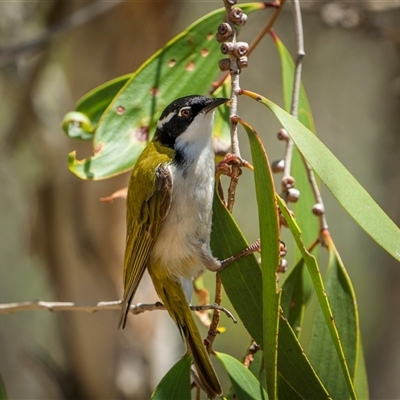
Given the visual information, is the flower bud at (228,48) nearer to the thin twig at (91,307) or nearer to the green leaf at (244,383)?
the thin twig at (91,307)

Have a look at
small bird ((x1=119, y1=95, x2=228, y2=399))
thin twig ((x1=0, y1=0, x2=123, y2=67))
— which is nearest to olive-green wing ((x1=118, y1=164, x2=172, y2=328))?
small bird ((x1=119, y1=95, x2=228, y2=399))

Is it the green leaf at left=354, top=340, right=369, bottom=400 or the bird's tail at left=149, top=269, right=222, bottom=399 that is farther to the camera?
the green leaf at left=354, top=340, right=369, bottom=400

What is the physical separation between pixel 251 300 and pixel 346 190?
40 centimetres

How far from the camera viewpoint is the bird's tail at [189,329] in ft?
5.82

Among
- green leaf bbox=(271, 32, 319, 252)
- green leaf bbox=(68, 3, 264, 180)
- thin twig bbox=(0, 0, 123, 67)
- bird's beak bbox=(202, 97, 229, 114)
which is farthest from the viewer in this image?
thin twig bbox=(0, 0, 123, 67)

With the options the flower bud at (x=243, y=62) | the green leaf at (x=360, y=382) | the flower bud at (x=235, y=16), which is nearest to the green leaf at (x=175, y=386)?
the green leaf at (x=360, y=382)

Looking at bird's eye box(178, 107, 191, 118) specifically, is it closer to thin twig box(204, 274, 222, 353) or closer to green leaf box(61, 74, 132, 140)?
green leaf box(61, 74, 132, 140)

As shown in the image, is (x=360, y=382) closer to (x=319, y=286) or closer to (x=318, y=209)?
(x=318, y=209)

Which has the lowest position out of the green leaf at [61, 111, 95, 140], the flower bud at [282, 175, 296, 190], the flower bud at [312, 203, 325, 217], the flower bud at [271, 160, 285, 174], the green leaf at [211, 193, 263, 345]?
the green leaf at [211, 193, 263, 345]

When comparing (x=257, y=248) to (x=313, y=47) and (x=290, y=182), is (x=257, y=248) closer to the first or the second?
(x=290, y=182)

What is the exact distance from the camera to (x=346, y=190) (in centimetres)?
152

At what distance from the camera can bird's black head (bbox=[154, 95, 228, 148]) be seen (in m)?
1.97

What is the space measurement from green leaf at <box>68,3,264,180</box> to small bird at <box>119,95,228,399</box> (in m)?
0.12

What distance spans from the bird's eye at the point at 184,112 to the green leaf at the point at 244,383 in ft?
2.46
